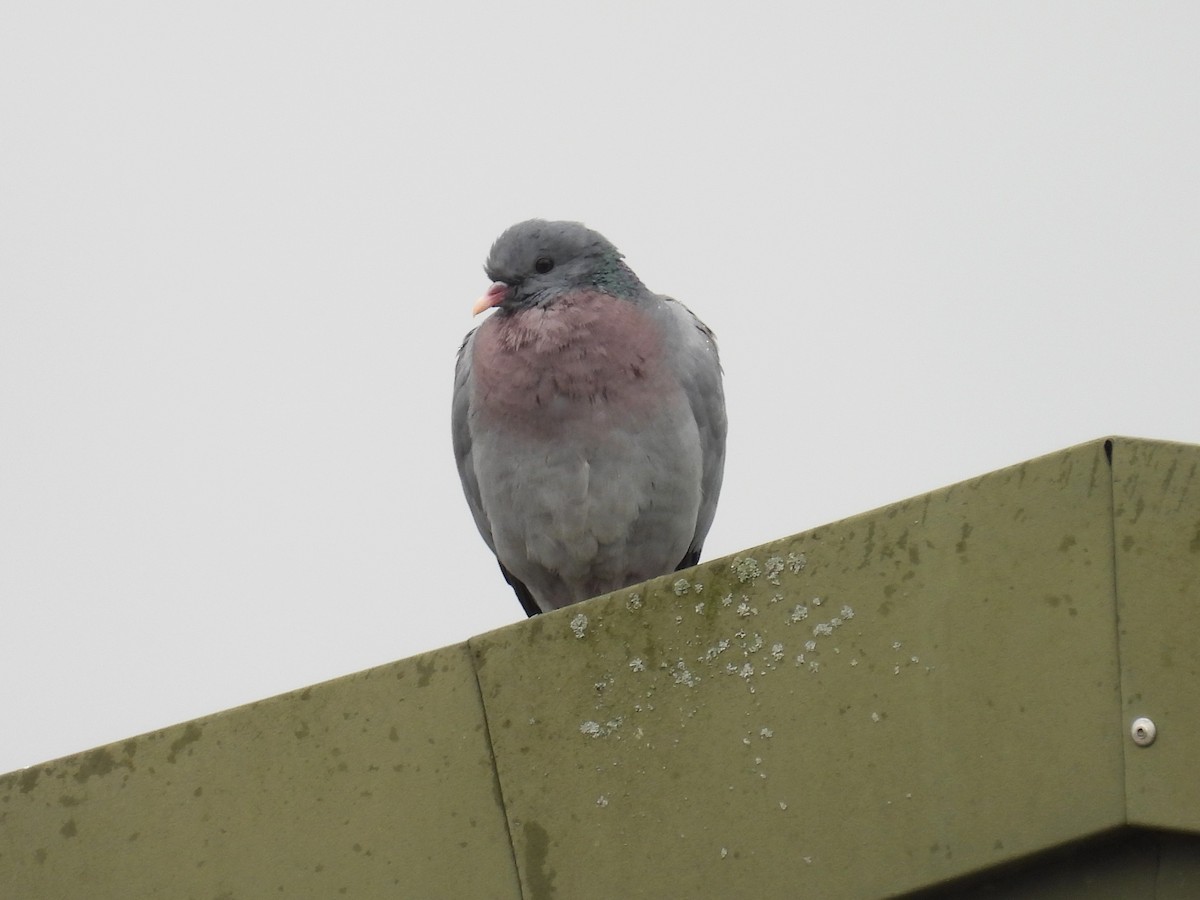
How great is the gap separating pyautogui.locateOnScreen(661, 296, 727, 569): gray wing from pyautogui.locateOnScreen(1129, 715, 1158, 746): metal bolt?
2.94 metres

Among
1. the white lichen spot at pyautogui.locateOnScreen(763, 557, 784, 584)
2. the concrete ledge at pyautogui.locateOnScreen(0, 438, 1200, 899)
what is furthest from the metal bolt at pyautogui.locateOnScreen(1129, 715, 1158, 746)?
the white lichen spot at pyautogui.locateOnScreen(763, 557, 784, 584)

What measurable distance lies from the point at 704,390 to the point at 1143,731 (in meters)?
3.03

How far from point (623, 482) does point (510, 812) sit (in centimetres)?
228

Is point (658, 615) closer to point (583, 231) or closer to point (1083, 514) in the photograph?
point (1083, 514)

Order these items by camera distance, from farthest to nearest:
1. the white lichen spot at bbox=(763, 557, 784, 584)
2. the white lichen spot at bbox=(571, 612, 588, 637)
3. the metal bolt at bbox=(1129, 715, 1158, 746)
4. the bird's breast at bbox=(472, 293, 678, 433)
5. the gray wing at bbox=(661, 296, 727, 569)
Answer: the gray wing at bbox=(661, 296, 727, 569) → the bird's breast at bbox=(472, 293, 678, 433) → the white lichen spot at bbox=(571, 612, 588, 637) → the white lichen spot at bbox=(763, 557, 784, 584) → the metal bolt at bbox=(1129, 715, 1158, 746)

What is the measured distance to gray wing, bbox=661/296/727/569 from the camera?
6.06 meters

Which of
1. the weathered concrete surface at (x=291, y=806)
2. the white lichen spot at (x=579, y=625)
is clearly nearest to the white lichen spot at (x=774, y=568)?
the white lichen spot at (x=579, y=625)

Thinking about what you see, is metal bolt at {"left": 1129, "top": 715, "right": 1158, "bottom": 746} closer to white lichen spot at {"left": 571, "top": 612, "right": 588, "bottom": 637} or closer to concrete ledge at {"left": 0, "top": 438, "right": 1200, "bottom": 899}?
concrete ledge at {"left": 0, "top": 438, "right": 1200, "bottom": 899}

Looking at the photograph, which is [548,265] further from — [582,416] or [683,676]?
[683,676]

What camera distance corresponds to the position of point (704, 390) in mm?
6113

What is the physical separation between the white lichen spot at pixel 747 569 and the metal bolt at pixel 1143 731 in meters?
0.89

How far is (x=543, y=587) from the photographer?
251 inches

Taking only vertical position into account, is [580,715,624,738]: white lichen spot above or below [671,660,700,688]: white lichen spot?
below

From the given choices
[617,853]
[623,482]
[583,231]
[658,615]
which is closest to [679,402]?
[623,482]
